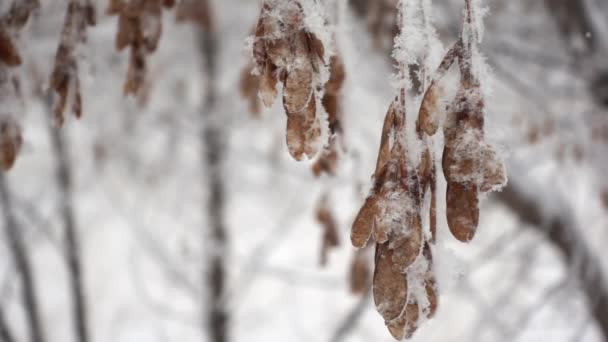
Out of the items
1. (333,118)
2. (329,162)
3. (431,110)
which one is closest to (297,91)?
(431,110)

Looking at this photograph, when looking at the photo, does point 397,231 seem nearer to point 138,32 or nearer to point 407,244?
Answer: point 407,244

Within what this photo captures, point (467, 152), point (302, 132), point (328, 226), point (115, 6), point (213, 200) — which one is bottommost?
point (467, 152)

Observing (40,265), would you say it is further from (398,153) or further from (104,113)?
(398,153)

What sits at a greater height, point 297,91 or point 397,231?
point 297,91

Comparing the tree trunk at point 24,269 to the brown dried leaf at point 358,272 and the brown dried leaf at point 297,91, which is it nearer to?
the brown dried leaf at point 358,272

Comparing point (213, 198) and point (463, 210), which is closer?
Answer: point (463, 210)

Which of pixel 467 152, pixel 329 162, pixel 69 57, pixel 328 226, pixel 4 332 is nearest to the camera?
pixel 467 152
